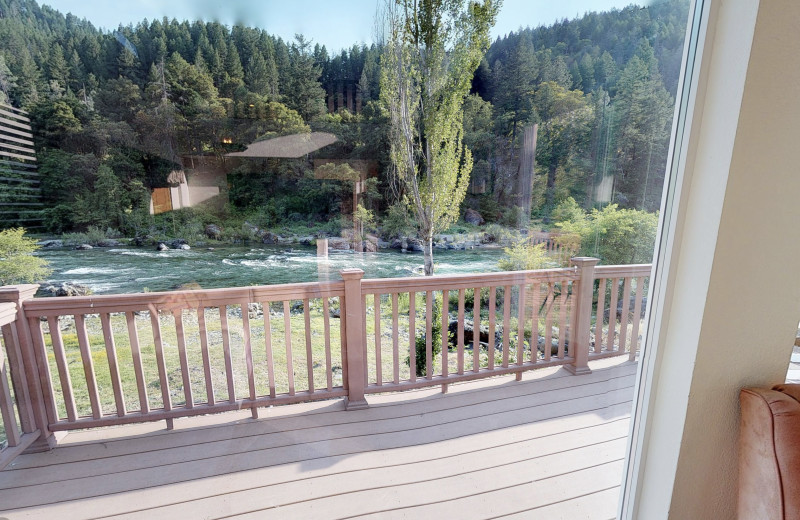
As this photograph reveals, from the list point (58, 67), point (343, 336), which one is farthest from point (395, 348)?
point (58, 67)

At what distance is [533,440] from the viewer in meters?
1.64

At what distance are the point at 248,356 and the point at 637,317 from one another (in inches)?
68.1

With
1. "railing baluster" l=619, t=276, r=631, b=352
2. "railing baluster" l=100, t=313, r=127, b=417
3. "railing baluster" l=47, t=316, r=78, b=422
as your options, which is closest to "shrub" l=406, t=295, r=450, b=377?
"railing baluster" l=619, t=276, r=631, b=352

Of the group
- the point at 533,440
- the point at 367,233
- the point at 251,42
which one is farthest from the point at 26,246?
the point at 533,440

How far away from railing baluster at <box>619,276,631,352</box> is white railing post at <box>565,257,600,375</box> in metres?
0.32

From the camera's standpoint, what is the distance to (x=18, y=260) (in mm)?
→ 1022

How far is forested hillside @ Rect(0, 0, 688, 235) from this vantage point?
914mm

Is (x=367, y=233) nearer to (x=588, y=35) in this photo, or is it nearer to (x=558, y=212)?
(x=558, y=212)

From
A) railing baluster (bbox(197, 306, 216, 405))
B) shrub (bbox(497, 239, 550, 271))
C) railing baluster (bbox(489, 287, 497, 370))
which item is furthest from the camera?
railing baluster (bbox(489, 287, 497, 370))

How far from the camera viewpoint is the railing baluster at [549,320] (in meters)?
2.06

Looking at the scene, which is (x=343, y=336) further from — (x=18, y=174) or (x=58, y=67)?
(x=58, y=67)

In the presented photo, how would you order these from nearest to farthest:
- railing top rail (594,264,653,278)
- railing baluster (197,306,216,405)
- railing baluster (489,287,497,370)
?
railing top rail (594,264,653,278)
railing baluster (197,306,216,405)
railing baluster (489,287,497,370)

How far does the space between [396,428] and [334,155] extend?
1426 mm

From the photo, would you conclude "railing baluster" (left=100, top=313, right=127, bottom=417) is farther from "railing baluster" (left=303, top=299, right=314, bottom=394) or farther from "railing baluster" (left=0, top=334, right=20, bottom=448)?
"railing baluster" (left=303, top=299, right=314, bottom=394)
